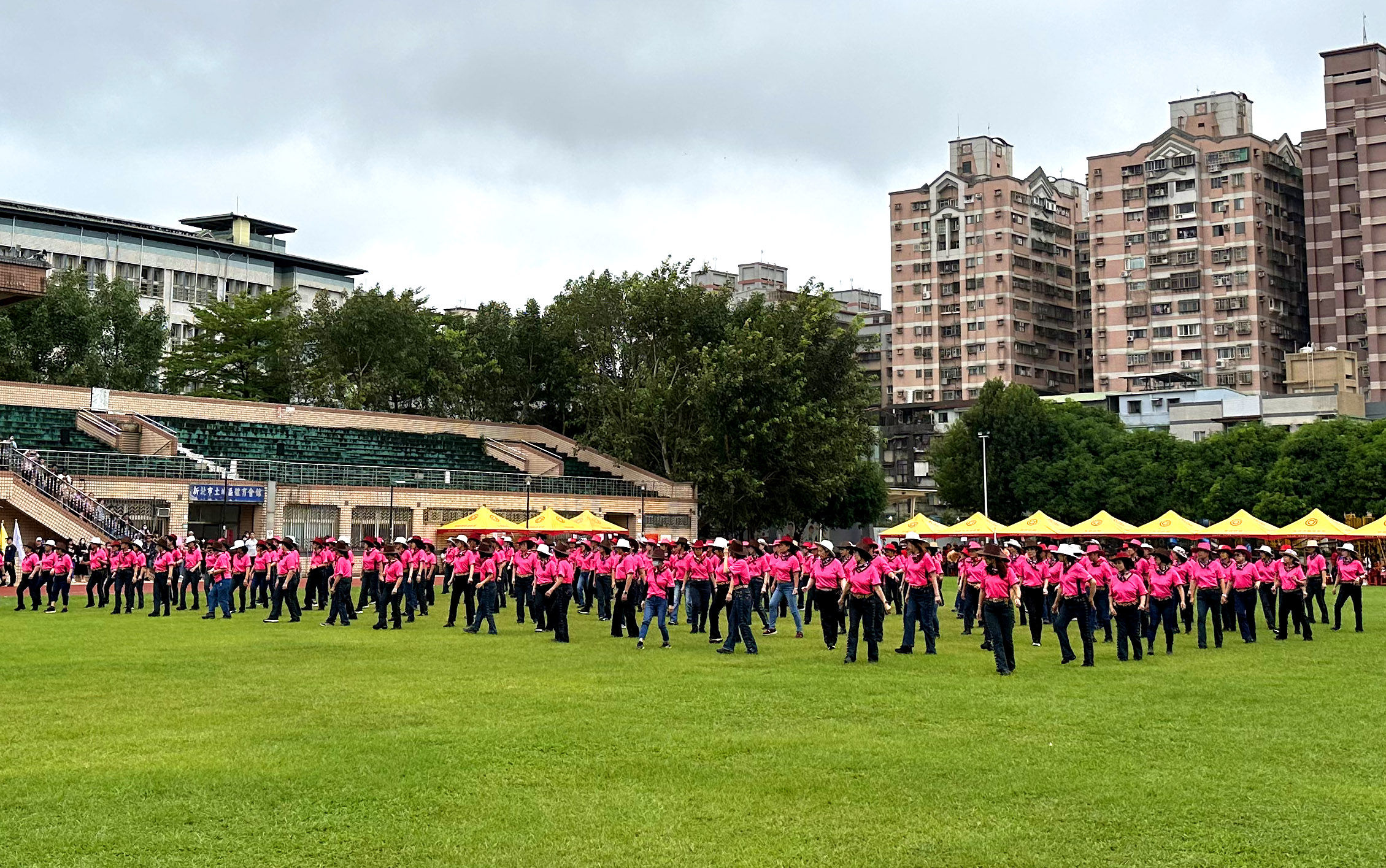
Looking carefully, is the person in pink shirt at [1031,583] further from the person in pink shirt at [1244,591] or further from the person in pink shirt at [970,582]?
the person in pink shirt at [1244,591]

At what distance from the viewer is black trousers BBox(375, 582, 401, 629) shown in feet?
86.5

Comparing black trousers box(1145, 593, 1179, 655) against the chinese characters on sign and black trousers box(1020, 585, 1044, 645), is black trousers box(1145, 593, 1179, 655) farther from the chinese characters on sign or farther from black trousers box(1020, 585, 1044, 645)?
the chinese characters on sign

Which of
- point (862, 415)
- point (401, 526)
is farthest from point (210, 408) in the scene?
point (862, 415)

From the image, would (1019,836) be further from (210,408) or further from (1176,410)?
(1176,410)

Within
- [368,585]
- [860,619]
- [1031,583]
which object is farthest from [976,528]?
[860,619]

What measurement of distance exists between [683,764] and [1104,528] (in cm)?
3995

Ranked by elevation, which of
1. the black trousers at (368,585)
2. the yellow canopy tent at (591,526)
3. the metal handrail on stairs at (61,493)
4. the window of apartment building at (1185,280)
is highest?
the window of apartment building at (1185,280)

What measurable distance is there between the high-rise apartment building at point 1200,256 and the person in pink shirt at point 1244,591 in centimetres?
8011

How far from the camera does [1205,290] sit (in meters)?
105

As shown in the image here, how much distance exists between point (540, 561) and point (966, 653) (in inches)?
317

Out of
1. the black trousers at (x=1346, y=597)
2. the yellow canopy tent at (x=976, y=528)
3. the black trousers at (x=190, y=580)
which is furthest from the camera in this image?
the yellow canopy tent at (x=976, y=528)

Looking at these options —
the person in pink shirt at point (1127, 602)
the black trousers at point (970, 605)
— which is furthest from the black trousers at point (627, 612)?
the person in pink shirt at point (1127, 602)

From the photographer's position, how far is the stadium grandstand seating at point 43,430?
167 feet

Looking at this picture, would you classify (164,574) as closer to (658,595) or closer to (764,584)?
(764,584)
